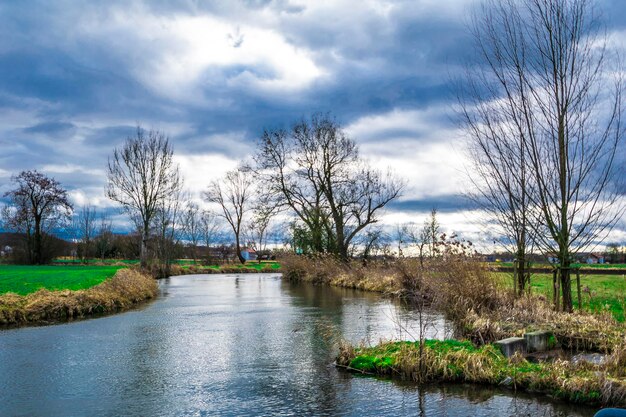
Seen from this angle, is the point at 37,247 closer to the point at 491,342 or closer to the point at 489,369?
the point at 491,342

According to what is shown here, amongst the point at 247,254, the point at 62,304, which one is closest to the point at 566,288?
the point at 62,304

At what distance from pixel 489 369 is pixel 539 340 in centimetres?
233

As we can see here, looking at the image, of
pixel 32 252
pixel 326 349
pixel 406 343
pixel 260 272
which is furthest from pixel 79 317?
pixel 260 272

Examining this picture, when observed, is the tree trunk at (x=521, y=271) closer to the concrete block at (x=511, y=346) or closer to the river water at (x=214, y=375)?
the river water at (x=214, y=375)

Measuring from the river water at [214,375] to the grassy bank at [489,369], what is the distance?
0.27 metres

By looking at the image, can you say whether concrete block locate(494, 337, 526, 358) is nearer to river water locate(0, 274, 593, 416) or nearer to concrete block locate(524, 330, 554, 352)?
concrete block locate(524, 330, 554, 352)

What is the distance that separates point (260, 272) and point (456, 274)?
134 feet

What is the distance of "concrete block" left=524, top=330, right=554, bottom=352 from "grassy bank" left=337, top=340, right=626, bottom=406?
1076 mm

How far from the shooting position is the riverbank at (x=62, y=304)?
1525 centimetres

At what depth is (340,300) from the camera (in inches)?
878

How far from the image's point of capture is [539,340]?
1009cm

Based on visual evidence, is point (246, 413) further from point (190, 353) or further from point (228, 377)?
point (190, 353)

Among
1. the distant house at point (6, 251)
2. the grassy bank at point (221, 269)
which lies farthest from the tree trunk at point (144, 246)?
the distant house at point (6, 251)

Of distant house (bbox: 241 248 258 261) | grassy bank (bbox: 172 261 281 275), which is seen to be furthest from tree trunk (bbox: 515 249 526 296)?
distant house (bbox: 241 248 258 261)
